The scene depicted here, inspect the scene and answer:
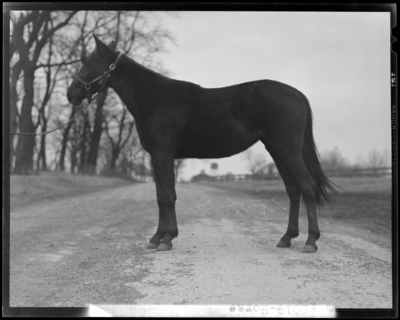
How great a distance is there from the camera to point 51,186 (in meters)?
11.5

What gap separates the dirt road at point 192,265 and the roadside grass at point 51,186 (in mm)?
3383

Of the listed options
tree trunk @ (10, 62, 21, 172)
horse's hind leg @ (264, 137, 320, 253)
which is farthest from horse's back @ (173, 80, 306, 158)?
tree trunk @ (10, 62, 21, 172)

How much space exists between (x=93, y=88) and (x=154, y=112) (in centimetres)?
86

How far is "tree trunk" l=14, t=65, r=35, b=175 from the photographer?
27.4 ft

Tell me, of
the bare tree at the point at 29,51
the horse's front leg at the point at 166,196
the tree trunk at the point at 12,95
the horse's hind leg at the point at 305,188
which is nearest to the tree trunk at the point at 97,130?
the bare tree at the point at 29,51

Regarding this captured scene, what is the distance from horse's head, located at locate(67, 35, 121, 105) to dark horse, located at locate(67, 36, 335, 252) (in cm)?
1

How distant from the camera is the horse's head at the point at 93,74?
15.5 ft

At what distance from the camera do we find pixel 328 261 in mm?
4164

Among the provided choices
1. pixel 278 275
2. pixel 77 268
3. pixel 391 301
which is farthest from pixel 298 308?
pixel 77 268

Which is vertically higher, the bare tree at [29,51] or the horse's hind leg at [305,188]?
the bare tree at [29,51]

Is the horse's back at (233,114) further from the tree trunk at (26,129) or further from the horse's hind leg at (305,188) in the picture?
the tree trunk at (26,129)

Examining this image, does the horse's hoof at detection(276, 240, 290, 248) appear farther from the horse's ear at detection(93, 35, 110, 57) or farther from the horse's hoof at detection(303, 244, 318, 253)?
the horse's ear at detection(93, 35, 110, 57)

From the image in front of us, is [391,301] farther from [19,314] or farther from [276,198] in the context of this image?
[276,198]

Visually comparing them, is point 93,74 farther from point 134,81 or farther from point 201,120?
point 201,120
